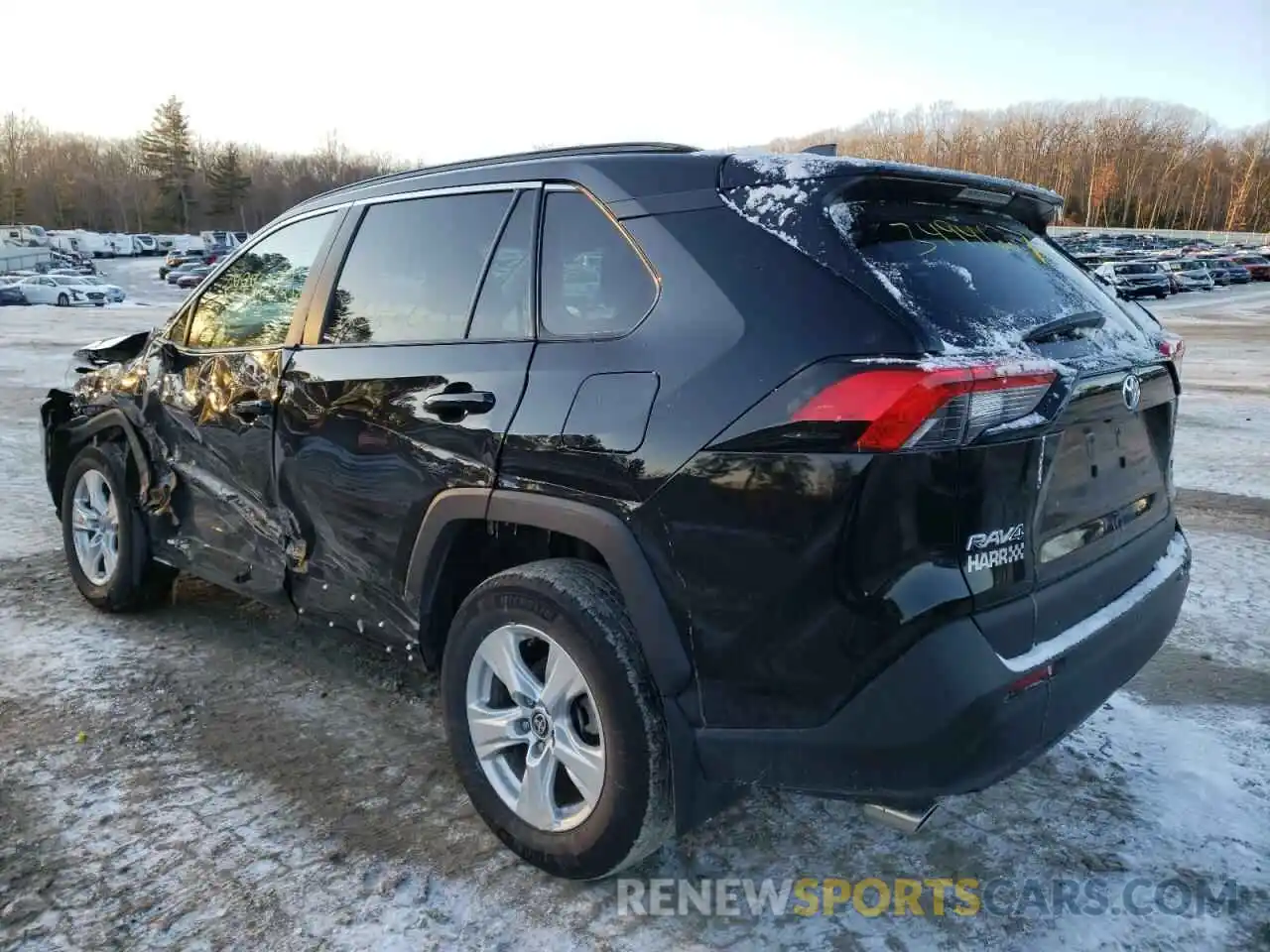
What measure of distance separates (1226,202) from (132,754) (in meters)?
122

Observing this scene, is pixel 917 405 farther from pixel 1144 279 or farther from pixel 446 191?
pixel 1144 279

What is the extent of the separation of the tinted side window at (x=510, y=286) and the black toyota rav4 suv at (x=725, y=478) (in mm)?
13

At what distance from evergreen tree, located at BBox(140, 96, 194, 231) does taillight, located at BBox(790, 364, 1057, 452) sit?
112912mm

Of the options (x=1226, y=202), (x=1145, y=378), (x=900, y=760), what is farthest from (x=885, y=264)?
(x=1226, y=202)

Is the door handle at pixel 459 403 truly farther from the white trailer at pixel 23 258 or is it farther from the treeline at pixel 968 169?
the treeline at pixel 968 169

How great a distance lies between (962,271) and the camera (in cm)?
232

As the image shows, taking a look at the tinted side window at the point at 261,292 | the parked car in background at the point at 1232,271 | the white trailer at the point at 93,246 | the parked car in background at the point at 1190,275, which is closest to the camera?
the tinted side window at the point at 261,292

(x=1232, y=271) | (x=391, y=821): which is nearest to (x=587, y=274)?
(x=391, y=821)

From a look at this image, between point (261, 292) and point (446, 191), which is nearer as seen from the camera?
point (446, 191)

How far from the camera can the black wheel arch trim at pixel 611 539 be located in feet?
7.35

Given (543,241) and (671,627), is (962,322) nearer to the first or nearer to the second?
(671,627)

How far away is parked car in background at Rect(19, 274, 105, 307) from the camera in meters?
36.1

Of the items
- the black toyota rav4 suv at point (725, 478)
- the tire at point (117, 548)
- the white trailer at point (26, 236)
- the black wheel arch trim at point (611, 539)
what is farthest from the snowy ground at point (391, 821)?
the white trailer at point (26, 236)

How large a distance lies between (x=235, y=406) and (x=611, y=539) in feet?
6.45
